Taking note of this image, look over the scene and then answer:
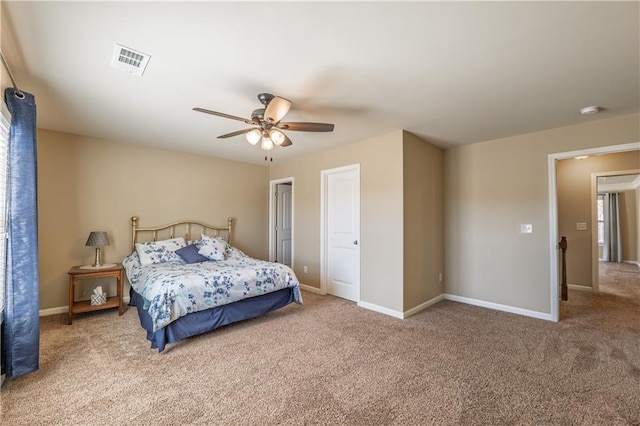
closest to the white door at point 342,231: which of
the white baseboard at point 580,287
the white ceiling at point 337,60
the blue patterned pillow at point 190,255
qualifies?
the white ceiling at point 337,60

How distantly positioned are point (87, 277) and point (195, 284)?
69.0 inches

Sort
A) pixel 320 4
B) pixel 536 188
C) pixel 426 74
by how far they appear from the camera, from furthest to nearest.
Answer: pixel 536 188 < pixel 426 74 < pixel 320 4

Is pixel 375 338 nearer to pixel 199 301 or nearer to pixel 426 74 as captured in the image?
pixel 199 301

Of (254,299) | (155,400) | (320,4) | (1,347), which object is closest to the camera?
(320,4)

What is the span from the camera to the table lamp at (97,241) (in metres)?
3.73

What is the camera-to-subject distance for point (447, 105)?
113 inches

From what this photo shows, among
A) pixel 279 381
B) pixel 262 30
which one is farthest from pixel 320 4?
pixel 279 381

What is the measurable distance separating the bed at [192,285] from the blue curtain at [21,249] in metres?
0.85

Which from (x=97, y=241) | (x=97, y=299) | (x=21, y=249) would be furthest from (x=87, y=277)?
(x=21, y=249)

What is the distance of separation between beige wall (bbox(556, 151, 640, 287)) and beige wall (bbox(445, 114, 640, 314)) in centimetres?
201

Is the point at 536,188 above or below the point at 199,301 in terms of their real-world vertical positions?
above

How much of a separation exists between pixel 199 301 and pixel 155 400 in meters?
1.04

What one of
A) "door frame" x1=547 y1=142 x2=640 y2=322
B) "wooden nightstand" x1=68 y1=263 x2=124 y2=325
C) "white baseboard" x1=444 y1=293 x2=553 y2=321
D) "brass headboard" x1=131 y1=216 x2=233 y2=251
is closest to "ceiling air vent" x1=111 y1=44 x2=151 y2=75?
"wooden nightstand" x1=68 y1=263 x2=124 y2=325

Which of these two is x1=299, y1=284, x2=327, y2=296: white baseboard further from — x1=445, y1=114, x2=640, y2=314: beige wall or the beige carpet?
x1=445, y1=114, x2=640, y2=314: beige wall
